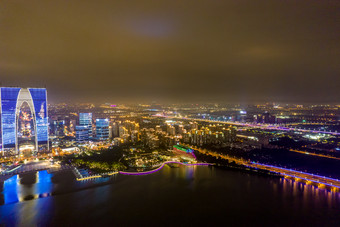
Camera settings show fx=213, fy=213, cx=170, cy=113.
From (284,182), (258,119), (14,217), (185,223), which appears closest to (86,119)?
(14,217)

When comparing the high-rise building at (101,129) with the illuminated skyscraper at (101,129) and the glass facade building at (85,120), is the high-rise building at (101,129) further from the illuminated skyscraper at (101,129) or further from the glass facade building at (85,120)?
the glass facade building at (85,120)

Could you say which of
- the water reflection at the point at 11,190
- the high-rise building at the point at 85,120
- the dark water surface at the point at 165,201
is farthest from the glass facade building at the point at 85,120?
the water reflection at the point at 11,190

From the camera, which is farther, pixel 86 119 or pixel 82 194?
pixel 86 119

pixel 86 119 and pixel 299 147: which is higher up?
pixel 86 119

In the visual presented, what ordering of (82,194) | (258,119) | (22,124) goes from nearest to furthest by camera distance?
1. (82,194)
2. (22,124)
3. (258,119)

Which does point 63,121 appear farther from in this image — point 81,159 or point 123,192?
point 123,192

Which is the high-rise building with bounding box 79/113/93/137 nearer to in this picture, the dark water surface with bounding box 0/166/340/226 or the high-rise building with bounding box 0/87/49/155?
the high-rise building with bounding box 0/87/49/155
